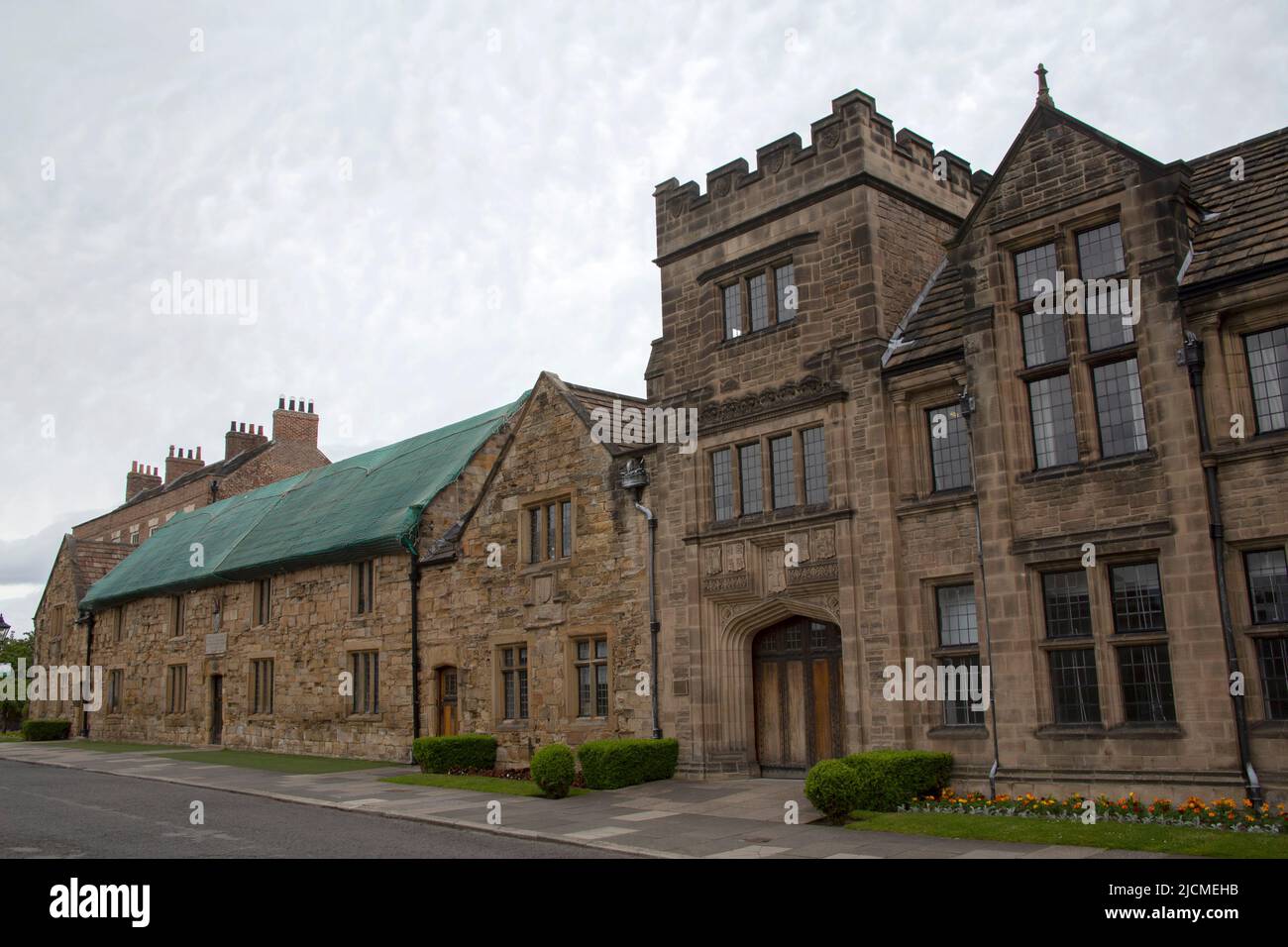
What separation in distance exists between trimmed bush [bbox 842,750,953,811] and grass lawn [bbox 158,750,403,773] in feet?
51.5

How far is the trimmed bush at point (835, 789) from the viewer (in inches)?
608

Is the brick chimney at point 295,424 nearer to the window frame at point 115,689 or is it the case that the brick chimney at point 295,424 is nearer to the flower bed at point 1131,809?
the window frame at point 115,689

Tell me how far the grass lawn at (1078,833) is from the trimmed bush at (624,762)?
19.8ft

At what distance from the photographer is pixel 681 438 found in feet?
74.5

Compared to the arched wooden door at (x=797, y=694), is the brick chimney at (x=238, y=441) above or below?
above

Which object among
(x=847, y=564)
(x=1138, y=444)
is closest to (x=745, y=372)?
(x=847, y=564)

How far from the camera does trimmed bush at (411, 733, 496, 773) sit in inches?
983

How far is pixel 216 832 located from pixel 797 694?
419 inches

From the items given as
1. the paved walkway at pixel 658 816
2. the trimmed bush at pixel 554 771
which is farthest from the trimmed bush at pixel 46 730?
the trimmed bush at pixel 554 771

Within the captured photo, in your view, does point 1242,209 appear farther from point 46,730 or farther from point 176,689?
point 46,730

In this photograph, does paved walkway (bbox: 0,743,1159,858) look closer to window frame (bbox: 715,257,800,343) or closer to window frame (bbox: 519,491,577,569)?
window frame (bbox: 519,491,577,569)

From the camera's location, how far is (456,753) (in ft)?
81.9

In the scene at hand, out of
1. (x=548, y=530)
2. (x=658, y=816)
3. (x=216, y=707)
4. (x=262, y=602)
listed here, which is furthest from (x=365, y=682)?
(x=658, y=816)
